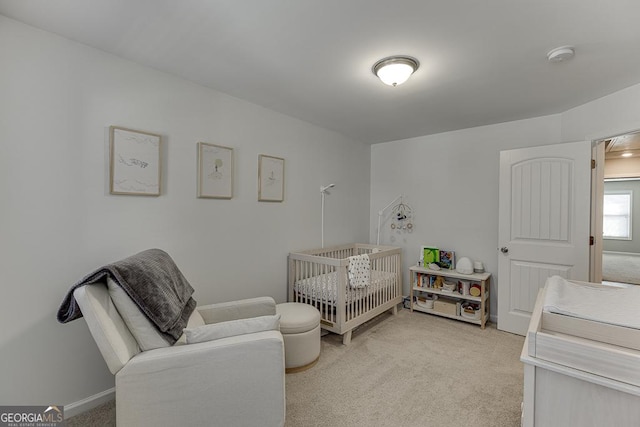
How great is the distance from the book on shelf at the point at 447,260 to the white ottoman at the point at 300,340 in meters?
1.95

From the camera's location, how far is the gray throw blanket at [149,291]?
4.30ft

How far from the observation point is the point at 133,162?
2.00 meters

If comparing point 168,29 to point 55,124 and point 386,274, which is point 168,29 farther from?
point 386,274

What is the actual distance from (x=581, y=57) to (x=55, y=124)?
329 cm

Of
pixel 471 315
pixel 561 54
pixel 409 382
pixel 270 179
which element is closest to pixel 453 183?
pixel 471 315

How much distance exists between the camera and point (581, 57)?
1899 mm

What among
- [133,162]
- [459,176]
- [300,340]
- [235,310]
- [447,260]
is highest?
[459,176]

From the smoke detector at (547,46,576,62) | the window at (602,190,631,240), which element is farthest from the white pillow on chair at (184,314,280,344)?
the window at (602,190,631,240)

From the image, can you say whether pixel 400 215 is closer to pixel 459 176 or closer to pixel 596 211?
pixel 459 176

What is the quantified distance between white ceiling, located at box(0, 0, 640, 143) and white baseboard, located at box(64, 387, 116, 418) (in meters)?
2.22

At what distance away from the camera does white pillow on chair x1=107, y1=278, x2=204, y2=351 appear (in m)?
1.35

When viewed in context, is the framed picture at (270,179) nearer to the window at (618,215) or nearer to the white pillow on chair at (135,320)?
the white pillow on chair at (135,320)

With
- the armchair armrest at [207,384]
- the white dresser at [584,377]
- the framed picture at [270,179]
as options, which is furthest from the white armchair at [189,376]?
the framed picture at [270,179]

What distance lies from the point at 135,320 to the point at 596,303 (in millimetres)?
2040
